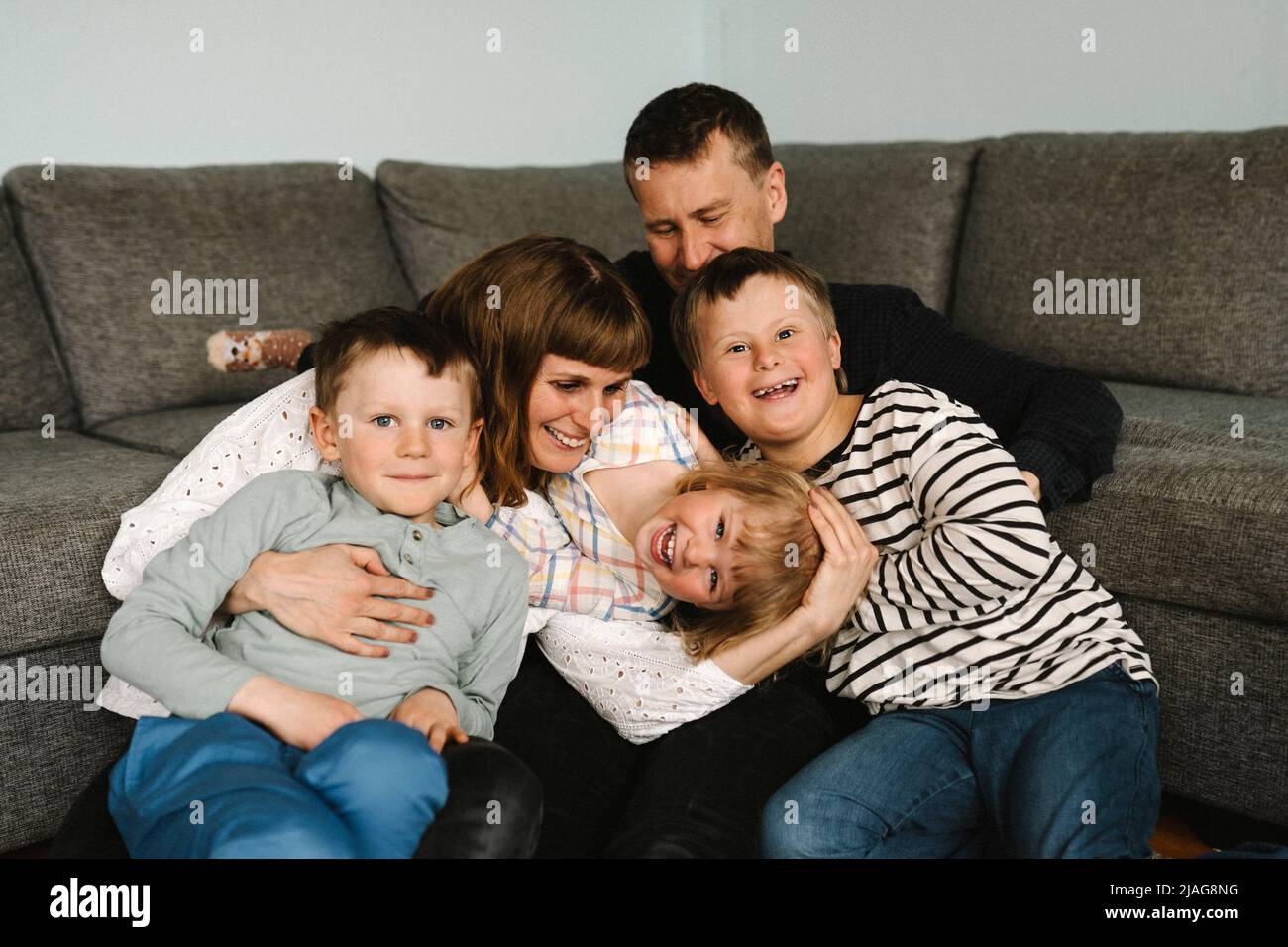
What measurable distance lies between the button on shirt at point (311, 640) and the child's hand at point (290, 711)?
0.05ft

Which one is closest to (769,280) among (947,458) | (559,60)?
(947,458)

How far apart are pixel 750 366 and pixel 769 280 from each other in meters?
0.12

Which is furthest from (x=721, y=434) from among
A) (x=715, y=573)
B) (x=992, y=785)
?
(x=992, y=785)

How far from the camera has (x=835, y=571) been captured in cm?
131

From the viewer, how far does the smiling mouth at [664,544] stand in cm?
134

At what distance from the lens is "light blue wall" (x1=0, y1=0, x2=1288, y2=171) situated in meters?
2.27

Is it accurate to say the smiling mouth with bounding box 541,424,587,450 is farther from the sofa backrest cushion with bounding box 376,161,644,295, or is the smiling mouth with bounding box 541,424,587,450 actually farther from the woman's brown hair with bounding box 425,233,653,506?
the sofa backrest cushion with bounding box 376,161,644,295

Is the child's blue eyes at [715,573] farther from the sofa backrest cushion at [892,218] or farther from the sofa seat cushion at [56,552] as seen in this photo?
the sofa backrest cushion at [892,218]

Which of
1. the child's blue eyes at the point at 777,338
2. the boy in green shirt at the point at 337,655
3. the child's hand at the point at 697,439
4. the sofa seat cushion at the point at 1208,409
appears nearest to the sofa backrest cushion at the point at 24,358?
the boy in green shirt at the point at 337,655

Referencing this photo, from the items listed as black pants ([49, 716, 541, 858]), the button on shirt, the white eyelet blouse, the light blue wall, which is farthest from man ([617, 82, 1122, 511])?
the light blue wall

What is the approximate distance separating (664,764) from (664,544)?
0.84 ft

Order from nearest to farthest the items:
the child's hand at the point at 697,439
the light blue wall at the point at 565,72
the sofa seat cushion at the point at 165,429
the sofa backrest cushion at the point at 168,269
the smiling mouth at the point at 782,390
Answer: the smiling mouth at the point at 782,390, the child's hand at the point at 697,439, the sofa seat cushion at the point at 165,429, the sofa backrest cushion at the point at 168,269, the light blue wall at the point at 565,72

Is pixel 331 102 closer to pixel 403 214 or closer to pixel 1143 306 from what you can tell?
pixel 403 214

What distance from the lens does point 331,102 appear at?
264cm
